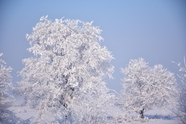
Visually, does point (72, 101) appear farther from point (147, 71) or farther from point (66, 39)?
point (147, 71)

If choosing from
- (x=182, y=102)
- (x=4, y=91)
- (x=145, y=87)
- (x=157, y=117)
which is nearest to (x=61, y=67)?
(x=4, y=91)

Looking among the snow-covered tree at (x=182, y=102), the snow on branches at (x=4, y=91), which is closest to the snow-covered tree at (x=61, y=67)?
the snow on branches at (x=4, y=91)

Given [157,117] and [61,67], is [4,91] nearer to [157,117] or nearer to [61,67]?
[61,67]

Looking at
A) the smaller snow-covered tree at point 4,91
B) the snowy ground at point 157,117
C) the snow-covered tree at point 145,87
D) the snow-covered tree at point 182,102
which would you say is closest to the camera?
the snow-covered tree at point 182,102

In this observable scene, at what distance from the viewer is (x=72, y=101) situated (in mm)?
21375

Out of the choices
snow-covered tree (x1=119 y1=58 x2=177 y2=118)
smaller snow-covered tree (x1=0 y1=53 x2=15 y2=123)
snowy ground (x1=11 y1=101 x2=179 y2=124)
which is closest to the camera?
smaller snow-covered tree (x1=0 y1=53 x2=15 y2=123)

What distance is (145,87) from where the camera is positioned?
37.5 m

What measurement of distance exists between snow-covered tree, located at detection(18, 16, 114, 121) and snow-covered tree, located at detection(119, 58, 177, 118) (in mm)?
15813

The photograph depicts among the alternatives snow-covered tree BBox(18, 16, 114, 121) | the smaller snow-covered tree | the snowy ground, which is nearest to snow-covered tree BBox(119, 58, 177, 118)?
the snowy ground

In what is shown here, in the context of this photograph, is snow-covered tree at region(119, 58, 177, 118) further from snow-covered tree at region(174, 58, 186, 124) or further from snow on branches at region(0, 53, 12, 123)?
snow on branches at region(0, 53, 12, 123)

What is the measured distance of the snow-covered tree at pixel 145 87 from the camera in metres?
36.5

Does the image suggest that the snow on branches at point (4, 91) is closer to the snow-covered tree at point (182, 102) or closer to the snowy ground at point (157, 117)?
the snowy ground at point (157, 117)

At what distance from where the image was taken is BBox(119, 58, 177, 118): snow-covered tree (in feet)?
120

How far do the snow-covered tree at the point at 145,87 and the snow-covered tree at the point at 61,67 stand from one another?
1581 centimetres
